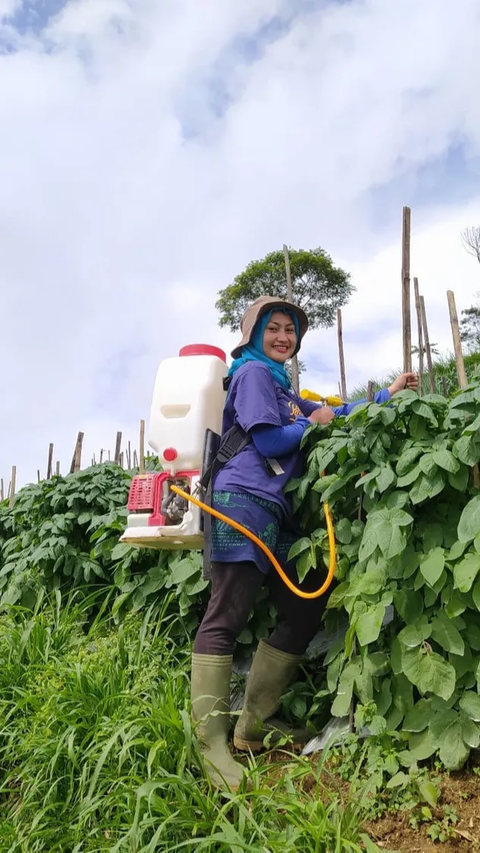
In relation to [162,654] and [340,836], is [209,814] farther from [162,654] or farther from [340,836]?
[162,654]

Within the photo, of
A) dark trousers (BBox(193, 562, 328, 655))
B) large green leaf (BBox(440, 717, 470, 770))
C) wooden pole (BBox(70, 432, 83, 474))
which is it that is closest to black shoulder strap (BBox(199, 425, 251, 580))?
dark trousers (BBox(193, 562, 328, 655))

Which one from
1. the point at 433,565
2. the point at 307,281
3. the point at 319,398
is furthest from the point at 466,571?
the point at 307,281

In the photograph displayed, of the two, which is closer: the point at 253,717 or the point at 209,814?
the point at 209,814

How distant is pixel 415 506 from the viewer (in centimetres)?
202

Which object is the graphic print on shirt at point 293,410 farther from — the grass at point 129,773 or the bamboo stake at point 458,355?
the grass at point 129,773

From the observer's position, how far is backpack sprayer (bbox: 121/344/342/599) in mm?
2393

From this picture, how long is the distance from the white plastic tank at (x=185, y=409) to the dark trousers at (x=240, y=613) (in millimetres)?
468

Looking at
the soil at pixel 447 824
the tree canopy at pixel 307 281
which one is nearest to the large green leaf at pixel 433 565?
the soil at pixel 447 824

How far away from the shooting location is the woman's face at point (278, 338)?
99.5 inches

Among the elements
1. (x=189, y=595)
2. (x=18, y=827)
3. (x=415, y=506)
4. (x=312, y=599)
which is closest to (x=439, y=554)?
(x=415, y=506)

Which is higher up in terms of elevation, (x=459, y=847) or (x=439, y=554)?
(x=439, y=554)

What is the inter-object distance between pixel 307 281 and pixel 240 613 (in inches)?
797

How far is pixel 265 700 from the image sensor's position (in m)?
2.33

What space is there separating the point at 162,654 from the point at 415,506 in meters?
1.40
